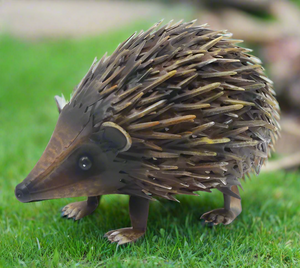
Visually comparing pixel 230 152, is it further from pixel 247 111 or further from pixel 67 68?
pixel 67 68

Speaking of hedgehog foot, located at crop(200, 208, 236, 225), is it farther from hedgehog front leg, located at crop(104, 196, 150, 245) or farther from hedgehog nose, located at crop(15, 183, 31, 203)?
hedgehog nose, located at crop(15, 183, 31, 203)

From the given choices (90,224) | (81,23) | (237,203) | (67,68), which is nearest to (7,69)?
(67,68)

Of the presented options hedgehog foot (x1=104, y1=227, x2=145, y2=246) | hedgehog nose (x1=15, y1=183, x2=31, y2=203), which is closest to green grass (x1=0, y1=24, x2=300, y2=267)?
hedgehog foot (x1=104, y1=227, x2=145, y2=246)

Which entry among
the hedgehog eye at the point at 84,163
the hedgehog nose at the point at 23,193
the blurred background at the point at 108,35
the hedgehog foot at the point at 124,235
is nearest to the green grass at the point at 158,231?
the hedgehog foot at the point at 124,235

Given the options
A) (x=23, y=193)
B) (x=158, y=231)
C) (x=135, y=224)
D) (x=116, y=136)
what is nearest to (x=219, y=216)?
(x=158, y=231)

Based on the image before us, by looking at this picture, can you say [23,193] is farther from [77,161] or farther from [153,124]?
[153,124]

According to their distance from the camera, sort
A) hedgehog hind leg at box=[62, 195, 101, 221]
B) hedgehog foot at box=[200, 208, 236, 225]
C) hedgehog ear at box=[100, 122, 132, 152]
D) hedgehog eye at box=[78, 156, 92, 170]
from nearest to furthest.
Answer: hedgehog ear at box=[100, 122, 132, 152]
hedgehog eye at box=[78, 156, 92, 170]
hedgehog foot at box=[200, 208, 236, 225]
hedgehog hind leg at box=[62, 195, 101, 221]
